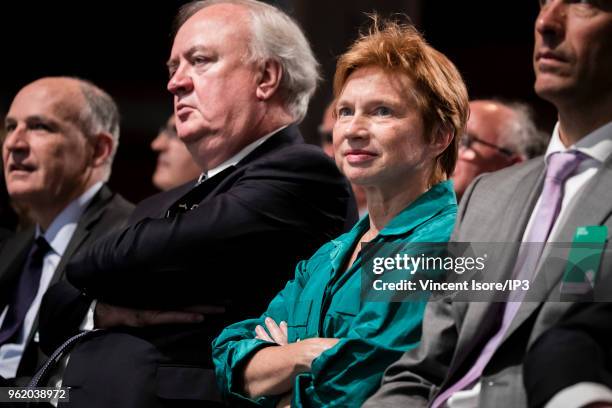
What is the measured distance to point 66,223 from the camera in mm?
3822

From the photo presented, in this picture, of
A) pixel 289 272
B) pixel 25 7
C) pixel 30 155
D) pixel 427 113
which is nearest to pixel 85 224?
pixel 30 155

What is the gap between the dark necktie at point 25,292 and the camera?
354cm

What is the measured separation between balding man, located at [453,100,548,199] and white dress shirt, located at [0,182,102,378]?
151 cm

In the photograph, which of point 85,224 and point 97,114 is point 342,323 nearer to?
point 85,224

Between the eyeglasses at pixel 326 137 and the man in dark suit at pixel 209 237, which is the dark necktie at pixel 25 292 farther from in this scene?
the eyeglasses at pixel 326 137

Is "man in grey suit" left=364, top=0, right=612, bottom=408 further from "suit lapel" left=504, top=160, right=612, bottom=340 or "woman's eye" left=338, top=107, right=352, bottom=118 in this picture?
"woman's eye" left=338, top=107, right=352, bottom=118

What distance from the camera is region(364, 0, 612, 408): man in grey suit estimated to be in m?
1.80

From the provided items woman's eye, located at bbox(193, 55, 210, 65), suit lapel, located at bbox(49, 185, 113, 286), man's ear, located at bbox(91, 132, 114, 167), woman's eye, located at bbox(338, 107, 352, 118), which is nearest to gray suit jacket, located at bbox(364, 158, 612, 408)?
woman's eye, located at bbox(338, 107, 352, 118)

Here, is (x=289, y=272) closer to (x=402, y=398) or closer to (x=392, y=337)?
(x=392, y=337)

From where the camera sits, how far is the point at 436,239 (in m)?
2.22

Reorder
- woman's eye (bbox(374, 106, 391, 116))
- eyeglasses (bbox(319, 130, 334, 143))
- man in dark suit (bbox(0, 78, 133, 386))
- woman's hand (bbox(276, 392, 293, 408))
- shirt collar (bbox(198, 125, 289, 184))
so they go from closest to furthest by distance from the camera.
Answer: woman's hand (bbox(276, 392, 293, 408)) → woman's eye (bbox(374, 106, 391, 116)) → shirt collar (bbox(198, 125, 289, 184)) → man in dark suit (bbox(0, 78, 133, 386)) → eyeglasses (bbox(319, 130, 334, 143))

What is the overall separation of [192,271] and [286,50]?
33.0 inches

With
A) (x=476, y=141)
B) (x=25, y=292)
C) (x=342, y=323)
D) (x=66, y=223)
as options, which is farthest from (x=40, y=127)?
(x=342, y=323)

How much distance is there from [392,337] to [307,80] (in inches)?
49.8
